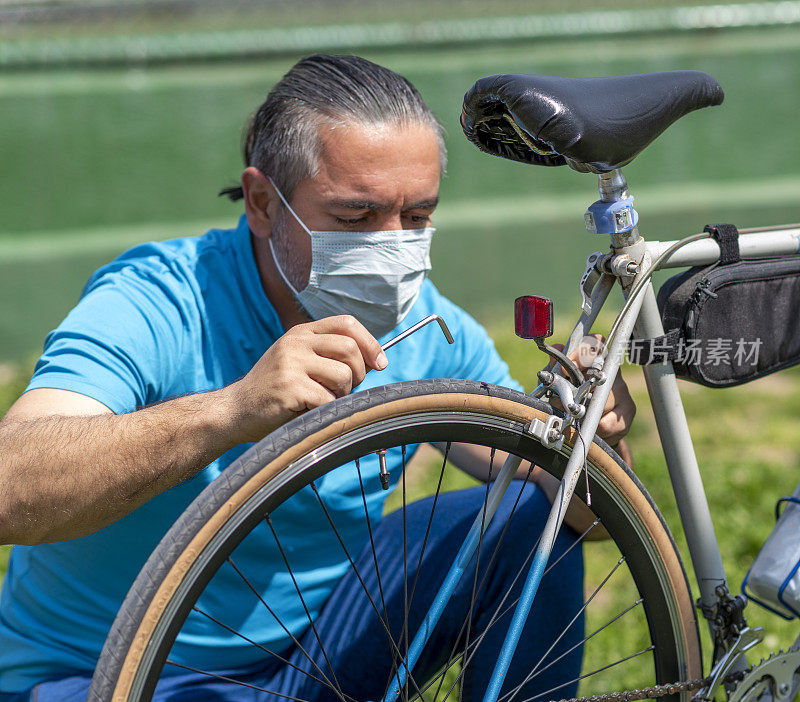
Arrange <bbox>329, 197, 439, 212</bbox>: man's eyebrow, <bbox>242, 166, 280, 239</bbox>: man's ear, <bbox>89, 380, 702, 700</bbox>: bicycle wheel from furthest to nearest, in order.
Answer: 1. <bbox>242, 166, 280, 239</bbox>: man's ear
2. <bbox>329, 197, 439, 212</bbox>: man's eyebrow
3. <bbox>89, 380, 702, 700</bbox>: bicycle wheel

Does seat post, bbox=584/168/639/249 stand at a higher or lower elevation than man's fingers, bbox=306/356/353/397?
higher

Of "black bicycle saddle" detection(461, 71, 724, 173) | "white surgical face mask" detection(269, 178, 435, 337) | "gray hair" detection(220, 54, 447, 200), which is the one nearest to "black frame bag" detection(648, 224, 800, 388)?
"black bicycle saddle" detection(461, 71, 724, 173)

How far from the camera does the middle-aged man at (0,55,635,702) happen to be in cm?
151

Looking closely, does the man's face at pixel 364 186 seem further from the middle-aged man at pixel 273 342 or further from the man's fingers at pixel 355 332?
the man's fingers at pixel 355 332

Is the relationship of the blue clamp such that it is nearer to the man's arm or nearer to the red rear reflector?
the red rear reflector

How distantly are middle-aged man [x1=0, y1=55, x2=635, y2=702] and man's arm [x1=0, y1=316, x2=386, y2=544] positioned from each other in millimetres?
118

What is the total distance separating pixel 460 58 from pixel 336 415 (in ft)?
12.1

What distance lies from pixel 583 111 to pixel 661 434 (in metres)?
0.56

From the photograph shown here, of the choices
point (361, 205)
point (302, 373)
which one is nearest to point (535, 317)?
point (302, 373)

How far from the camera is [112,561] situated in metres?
1.57

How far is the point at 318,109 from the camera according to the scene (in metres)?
1.68

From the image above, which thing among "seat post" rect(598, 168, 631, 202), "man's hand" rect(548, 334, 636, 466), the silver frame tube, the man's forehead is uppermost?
the man's forehead

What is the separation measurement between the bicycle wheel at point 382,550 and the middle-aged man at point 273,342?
0.06 feet

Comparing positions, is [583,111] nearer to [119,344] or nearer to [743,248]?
[743,248]
